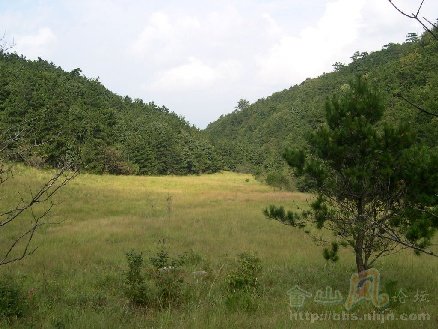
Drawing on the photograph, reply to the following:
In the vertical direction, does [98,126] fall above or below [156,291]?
above

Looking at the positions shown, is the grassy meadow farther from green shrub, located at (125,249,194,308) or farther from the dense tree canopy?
the dense tree canopy

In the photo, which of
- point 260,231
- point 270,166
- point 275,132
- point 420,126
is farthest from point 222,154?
point 260,231

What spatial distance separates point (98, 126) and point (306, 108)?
51569 mm

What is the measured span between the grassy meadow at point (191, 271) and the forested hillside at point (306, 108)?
41.2 feet

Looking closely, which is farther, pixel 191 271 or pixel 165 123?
pixel 165 123

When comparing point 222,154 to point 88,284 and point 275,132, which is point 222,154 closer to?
point 275,132

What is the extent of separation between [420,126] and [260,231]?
14976 millimetres

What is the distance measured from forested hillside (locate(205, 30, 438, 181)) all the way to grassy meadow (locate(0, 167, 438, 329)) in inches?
495

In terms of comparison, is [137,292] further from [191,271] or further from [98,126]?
[98,126]

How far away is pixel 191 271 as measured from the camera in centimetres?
994

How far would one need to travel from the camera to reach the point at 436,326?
5.63 m

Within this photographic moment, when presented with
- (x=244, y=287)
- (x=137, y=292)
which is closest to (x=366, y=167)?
(x=244, y=287)

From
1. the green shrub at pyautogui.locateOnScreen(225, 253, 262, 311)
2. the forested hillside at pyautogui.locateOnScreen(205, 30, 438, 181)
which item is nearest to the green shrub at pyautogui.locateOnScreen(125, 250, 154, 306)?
the green shrub at pyautogui.locateOnScreen(225, 253, 262, 311)

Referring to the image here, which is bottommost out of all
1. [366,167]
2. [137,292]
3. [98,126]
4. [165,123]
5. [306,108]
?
[137,292]
